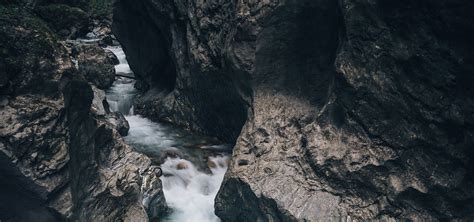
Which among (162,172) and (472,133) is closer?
(472,133)

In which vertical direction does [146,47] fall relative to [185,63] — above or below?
above

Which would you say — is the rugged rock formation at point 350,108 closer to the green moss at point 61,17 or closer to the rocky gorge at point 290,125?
the rocky gorge at point 290,125

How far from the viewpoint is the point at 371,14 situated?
8484mm

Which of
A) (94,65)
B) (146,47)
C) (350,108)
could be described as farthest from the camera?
→ (94,65)

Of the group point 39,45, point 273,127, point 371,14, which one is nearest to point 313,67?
point 273,127

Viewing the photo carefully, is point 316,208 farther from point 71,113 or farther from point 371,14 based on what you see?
point 71,113

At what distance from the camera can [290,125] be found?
10.8 m

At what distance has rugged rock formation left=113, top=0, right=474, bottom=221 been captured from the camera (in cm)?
793

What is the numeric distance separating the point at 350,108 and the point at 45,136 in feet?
22.3

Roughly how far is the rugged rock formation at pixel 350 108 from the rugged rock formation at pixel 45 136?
3742mm

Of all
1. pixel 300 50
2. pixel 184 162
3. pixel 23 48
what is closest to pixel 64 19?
pixel 184 162

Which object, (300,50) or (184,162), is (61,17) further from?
(300,50)

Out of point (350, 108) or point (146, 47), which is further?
point (146, 47)

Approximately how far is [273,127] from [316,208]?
2845 millimetres
